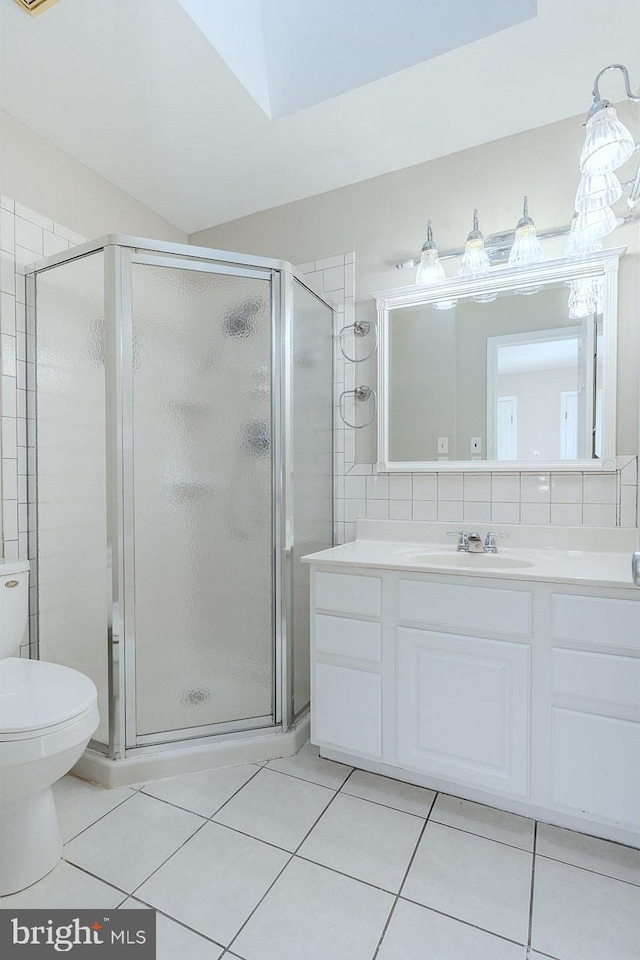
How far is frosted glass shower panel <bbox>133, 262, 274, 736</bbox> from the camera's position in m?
1.77

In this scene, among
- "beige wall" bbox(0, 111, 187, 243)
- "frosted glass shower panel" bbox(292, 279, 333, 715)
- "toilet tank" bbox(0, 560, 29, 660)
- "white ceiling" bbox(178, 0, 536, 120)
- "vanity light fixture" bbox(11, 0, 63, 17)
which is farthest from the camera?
"frosted glass shower panel" bbox(292, 279, 333, 715)

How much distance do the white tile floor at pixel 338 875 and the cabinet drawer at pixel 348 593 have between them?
62 cm

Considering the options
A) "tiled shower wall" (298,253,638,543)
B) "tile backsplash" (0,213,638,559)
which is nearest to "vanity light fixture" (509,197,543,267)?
"tiled shower wall" (298,253,638,543)

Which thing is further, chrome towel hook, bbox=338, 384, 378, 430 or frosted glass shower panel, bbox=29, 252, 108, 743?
chrome towel hook, bbox=338, 384, 378, 430

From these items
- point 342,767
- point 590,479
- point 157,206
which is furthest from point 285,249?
point 342,767

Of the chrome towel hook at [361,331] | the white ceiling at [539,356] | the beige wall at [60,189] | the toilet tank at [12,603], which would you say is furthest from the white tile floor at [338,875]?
the beige wall at [60,189]

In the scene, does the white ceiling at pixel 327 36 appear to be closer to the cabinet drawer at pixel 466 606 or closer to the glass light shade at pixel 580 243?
the glass light shade at pixel 580 243

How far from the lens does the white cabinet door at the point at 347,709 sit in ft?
5.61

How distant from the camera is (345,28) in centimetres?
170

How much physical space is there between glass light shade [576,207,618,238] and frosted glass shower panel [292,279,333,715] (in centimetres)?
106

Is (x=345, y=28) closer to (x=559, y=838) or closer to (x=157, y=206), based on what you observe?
(x=157, y=206)

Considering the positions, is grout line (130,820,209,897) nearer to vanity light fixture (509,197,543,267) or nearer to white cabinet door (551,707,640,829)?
white cabinet door (551,707,640,829)

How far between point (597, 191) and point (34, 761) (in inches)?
90.7

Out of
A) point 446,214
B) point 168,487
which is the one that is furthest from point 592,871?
point 446,214
